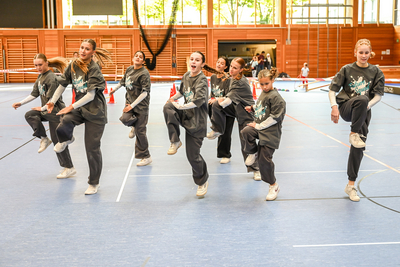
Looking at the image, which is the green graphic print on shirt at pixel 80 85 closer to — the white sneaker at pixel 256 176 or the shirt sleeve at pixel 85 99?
the shirt sleeve at pixel 85 99

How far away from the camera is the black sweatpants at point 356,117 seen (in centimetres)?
427

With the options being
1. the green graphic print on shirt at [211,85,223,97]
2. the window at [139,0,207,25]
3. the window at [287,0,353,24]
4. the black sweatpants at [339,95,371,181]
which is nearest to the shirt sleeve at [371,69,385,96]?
the black sweatpants at [339,95,371,181]

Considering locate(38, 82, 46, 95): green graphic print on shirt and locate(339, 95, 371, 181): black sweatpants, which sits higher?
locate(38, 82, 46, 95): green graphic print on shirt

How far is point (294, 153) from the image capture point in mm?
6922

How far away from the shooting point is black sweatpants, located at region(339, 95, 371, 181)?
14.0ft

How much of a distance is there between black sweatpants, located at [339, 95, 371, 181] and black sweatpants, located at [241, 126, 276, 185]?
867mm

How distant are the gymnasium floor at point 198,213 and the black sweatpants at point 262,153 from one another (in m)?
0.32

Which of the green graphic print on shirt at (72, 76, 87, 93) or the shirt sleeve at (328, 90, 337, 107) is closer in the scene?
the shirt sleeve at (328, 90, 337, 107)

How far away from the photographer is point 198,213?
421 cm

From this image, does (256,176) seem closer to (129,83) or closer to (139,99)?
(139,99)

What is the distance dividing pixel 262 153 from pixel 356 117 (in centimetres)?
104

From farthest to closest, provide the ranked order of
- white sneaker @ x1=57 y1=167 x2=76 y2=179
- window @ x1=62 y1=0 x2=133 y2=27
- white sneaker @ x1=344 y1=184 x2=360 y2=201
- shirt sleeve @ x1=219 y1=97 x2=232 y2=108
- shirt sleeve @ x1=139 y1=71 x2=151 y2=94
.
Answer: window @ x1=62 y1=0 x2=133 y2=27
shirt sleeve @ x1=139 y1=71 x2=151 y2=94
white sneaker @ x1=57 y1=167 x2=76 y2=179
shirt sleeve @ x1=219 y1=97 x2=232 y2=108
white sneaker @ x1=344 y1=184 x2=360 y2=201

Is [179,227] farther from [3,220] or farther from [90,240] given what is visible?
[3,220]

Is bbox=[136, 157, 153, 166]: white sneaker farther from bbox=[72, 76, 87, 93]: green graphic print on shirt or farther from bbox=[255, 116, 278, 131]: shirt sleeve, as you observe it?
bbox=[255, 116, 278, 131]: shirt sleeve
